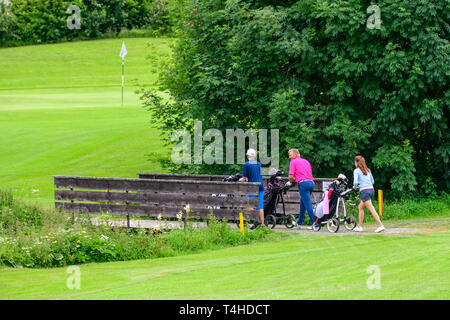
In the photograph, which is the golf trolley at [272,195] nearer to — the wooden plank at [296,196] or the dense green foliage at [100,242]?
the dense green foliage at [100,242]

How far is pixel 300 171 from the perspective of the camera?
51.3 ft

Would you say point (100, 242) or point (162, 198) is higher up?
point (162, 198)

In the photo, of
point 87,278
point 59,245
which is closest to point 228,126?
point 59,245

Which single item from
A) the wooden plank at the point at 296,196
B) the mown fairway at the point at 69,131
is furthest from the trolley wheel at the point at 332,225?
the mown fairway at the point at 69,131

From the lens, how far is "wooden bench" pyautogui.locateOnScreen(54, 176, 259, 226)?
50.3 feet

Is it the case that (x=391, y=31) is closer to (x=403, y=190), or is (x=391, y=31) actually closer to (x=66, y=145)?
(x=403, y=190)

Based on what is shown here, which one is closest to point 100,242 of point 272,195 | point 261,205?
point 261,205

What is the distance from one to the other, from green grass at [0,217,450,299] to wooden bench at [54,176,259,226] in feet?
6.20

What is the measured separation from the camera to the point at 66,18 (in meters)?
87.1

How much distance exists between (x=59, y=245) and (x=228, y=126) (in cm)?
1045

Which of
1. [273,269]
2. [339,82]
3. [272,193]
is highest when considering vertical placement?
[339,82]

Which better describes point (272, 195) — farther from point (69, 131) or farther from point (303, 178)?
point (69, 131)

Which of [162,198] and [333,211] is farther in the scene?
[162,198]

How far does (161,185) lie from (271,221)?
2751 millimetres
